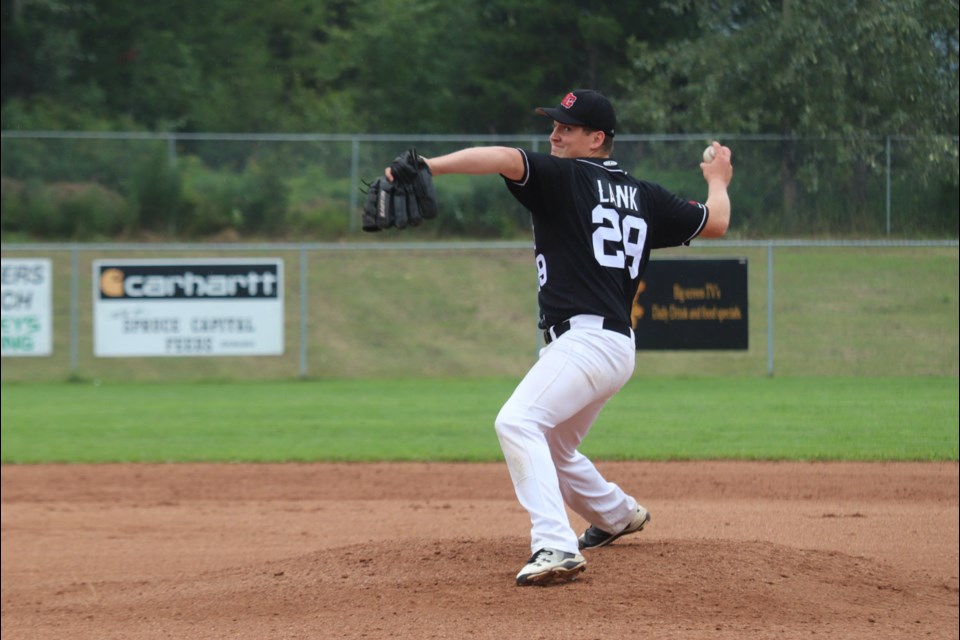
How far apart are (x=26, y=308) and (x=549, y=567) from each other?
13151 millimetres

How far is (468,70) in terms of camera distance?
1093 inches

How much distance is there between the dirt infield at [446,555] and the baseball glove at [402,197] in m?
1.57

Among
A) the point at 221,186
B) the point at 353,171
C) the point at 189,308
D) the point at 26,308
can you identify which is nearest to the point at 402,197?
the point at 189,308

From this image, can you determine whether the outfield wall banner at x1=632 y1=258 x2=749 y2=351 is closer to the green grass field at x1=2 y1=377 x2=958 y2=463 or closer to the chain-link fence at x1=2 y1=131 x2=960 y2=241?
the green grass field at x1=2 y1=377 x2=958 y2=463

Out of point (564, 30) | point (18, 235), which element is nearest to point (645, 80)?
point (564, 30)

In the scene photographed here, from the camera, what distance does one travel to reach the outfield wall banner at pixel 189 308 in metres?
16.0

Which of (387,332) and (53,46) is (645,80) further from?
(53,46)

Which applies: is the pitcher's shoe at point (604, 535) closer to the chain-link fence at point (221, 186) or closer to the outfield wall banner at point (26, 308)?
the outfield wall banner at point (26, 308)

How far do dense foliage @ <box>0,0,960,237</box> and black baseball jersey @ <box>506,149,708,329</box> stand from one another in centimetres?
825

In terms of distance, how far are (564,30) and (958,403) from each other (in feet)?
52.7

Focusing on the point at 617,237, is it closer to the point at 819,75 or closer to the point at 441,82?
the point at 819,75

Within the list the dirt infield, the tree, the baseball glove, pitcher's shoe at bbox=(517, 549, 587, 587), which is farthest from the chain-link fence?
the baseball glove

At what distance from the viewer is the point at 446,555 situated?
5516 mm

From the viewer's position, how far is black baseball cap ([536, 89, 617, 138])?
505cm
